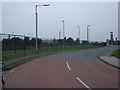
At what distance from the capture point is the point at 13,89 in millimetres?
8773

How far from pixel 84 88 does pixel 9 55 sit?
13.9 m

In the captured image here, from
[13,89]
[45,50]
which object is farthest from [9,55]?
[45,50]

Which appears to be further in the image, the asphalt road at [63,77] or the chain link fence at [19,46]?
the chain link fence at [19,46]

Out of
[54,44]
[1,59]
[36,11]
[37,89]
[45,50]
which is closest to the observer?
[37,89]

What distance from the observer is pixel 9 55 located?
21.6 metres

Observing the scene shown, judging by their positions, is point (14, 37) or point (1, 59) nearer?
point (1, 59)

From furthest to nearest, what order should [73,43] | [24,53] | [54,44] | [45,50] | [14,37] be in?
[73,43]
[54,44]
[45,50]
[24,53]
[14,37]

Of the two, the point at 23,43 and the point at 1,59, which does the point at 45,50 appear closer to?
the point at 23,43

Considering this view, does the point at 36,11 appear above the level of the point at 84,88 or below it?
above

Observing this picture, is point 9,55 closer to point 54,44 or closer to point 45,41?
point 45,41

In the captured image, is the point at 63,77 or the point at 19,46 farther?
the point at 19,46

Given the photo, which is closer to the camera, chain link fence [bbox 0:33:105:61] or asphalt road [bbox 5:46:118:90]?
asphalt road [bbox 5:46:118:90]

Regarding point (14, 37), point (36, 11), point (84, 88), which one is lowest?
point (84, 88)

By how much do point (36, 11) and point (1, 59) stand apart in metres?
13.2
